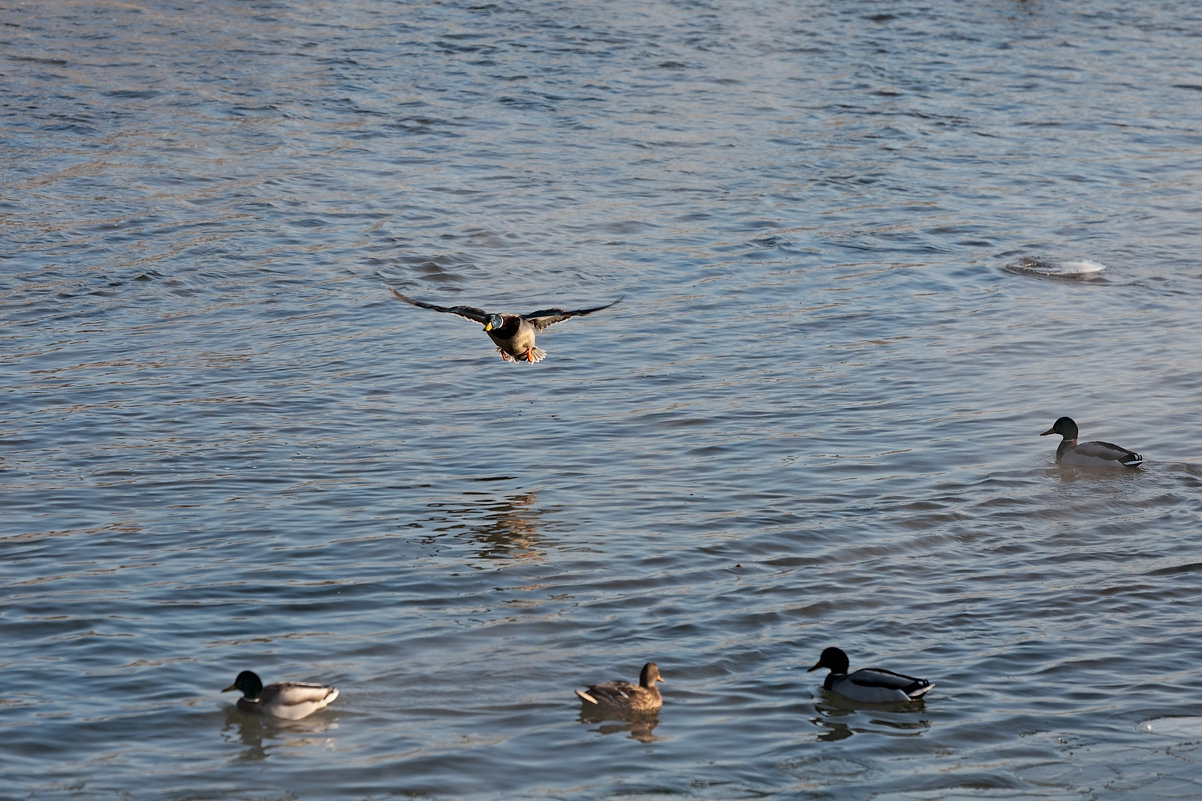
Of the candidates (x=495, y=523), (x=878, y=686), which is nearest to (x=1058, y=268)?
(x=495, y=523)

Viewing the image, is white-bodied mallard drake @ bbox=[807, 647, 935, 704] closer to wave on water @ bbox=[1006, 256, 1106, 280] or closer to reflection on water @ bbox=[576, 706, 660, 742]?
reflection on water @ bbox=[576, 706, 660, 742]

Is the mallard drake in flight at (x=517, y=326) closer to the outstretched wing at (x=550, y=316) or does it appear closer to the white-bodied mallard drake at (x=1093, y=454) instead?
the outstretched wing at (x=550, y=316)

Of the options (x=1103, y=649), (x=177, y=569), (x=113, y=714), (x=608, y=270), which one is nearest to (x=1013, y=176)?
(x=608, y=270)

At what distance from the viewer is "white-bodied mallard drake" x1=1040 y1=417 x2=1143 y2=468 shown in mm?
12328

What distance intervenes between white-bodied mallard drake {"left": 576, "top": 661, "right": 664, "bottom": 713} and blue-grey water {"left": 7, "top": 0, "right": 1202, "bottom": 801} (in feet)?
0.53

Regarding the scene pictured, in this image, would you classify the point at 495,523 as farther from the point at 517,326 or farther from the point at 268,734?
the point at 268,734

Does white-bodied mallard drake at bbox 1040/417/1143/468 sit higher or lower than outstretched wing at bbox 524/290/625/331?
lower

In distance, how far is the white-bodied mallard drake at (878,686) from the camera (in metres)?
8.49

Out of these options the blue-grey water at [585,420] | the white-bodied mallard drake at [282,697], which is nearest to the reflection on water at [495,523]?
the blue-grey water at [585,420]

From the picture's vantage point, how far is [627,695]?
8320mm

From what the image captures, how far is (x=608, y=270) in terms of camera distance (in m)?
17.7

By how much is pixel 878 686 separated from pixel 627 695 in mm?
1441

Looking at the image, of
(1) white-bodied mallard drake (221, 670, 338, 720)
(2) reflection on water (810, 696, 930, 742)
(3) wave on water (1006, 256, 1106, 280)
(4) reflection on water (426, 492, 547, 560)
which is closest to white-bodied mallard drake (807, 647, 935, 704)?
(2) reflection on water (810, 696, 930, 742)

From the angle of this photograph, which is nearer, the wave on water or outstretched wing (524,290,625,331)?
outstretched wing (524,290,625,331)
